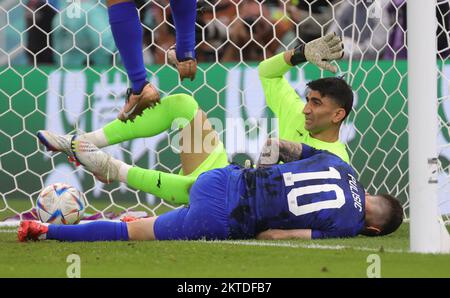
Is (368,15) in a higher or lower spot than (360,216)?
higher

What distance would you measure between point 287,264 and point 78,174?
2.97 meters

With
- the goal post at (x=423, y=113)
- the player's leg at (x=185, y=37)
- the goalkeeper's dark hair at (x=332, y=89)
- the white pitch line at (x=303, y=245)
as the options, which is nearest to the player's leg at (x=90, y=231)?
the white pitch line at (x=303, y=245)

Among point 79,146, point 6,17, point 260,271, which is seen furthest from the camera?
point 6,17

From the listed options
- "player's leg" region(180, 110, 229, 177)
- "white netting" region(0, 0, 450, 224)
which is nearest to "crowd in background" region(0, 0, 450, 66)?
"white netting" region(0, 0, 450, 224)

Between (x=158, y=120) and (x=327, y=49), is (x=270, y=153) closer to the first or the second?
(x=327, y=49)

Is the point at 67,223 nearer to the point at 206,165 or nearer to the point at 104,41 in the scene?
the point at 206,165

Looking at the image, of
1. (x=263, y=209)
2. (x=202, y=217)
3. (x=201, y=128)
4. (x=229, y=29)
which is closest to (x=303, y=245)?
(x=263, y=209)

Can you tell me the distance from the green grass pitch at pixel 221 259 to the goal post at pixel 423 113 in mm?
186

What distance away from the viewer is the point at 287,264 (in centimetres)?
402

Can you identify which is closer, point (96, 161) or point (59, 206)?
point (96, 161)

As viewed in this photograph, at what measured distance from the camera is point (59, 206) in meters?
5.37

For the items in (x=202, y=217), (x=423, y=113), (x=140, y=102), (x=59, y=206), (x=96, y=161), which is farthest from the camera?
(x=59, y=206)

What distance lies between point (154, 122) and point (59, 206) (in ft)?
2.09

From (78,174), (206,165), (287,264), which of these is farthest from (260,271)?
(78,174)
